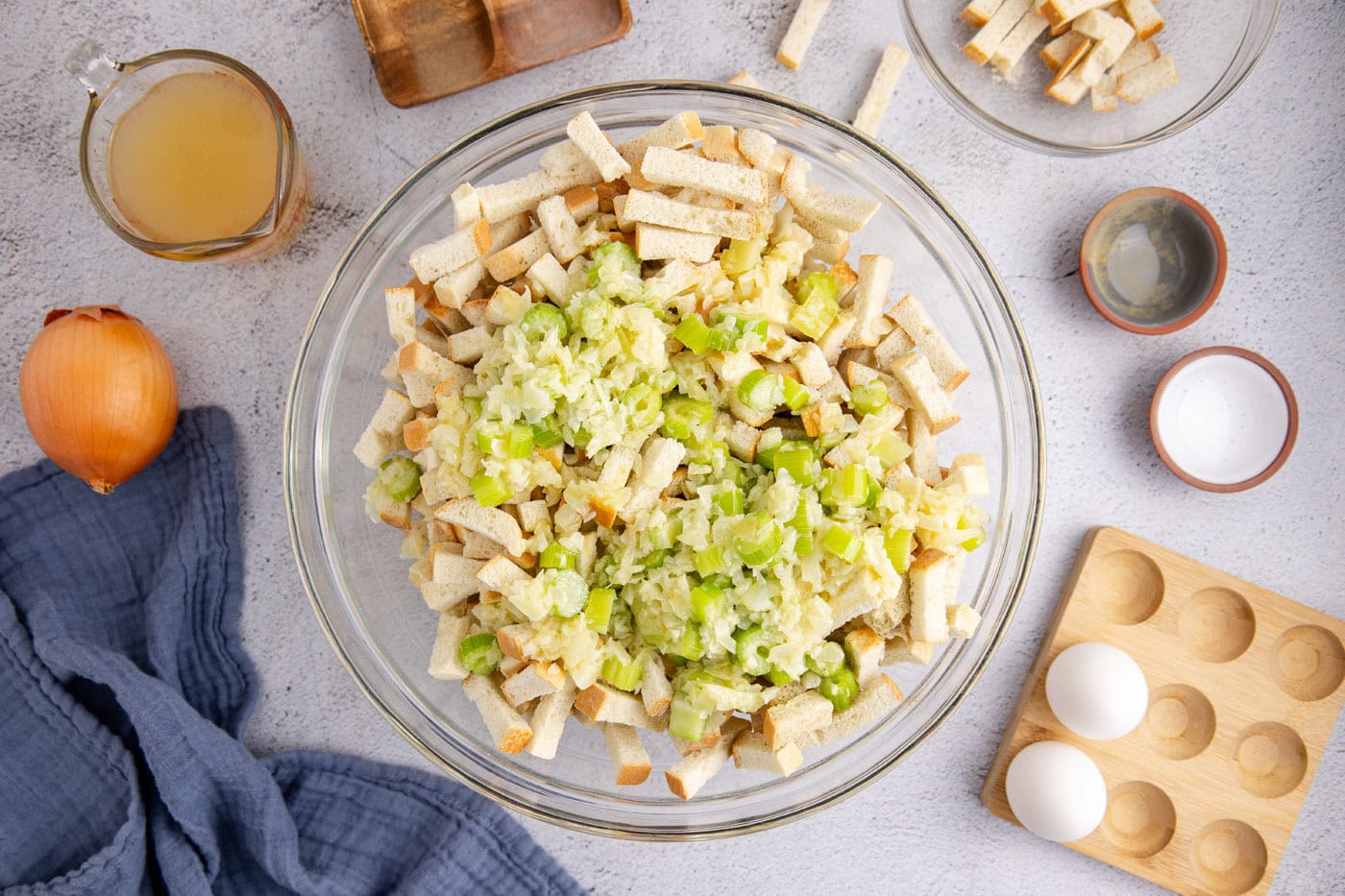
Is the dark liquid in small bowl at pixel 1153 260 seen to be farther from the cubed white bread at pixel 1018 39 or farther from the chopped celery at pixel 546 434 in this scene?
the chopped celery at pixel 546 434

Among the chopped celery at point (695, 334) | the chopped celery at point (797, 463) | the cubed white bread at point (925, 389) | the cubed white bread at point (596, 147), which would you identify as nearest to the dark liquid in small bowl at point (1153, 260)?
the cubed white bread at point (925, 389)

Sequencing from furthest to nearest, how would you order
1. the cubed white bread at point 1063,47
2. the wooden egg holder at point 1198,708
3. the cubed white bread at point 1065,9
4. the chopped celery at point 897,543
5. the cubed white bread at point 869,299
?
the wooden egg holder at point 1198,708, the cubed white bread at point 1063,47, the cubed white bread at point 1065,9, the cubed white bread at point 869,299, the chopped celery at point 897,543

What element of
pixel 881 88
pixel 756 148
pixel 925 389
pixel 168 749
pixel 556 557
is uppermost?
pixel 881 88

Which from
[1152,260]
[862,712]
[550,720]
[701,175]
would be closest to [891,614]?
[862,712]

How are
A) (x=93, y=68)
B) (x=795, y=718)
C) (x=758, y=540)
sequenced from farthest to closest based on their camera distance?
(x=93, y=68) < (x=795, y=718) < (x=758, y=540)

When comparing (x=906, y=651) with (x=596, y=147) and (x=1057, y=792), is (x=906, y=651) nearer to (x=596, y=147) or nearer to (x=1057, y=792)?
(x=1057, y=792)

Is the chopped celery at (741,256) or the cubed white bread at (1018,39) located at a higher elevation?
the cubed white bread at (1018,39)

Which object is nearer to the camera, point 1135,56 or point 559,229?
point 559,229
